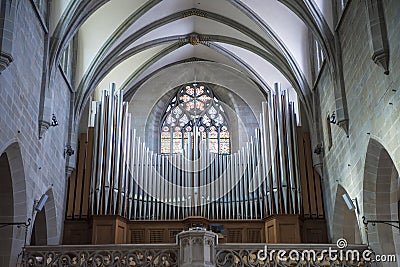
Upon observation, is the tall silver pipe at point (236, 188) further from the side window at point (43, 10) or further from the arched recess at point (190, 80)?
the side window at point (43, 10)

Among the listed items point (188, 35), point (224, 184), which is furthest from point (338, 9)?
point (224, 184)

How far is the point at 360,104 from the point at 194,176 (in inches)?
314

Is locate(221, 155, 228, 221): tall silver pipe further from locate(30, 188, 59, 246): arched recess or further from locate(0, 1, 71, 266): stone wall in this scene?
locate(30, 188, 59, 246): arched recess

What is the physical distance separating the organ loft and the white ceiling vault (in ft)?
0.18

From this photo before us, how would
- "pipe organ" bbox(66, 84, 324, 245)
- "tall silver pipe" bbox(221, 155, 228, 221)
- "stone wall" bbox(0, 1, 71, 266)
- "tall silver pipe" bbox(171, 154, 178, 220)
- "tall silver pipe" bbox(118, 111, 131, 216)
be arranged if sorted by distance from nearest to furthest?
"stone wall" bbox(0, 1, 71, 266)
"pipe organ" bbox(66, 84, 324, 245)
"tall silver pipe" bbox(118, 111, 131, 216)
"tall silver pipe" bbox(171, 154, 178, 220)
"tall silver pipe" bbox(221, 155, 228, 221)

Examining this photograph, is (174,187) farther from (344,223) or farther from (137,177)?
(344,223)

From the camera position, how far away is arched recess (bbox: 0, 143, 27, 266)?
46.2 feet

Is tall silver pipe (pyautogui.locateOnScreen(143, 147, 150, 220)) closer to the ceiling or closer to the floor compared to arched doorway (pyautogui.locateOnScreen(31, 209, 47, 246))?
closer to the ceiling

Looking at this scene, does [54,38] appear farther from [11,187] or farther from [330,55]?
[330,55]

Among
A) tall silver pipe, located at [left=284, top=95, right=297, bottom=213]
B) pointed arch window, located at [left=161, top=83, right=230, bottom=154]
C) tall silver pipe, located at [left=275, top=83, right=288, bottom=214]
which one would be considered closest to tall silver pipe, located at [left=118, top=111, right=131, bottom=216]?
pointed arch window, located at [left=161, top=83, right=230, bottom=154]

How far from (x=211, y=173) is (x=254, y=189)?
1.68m

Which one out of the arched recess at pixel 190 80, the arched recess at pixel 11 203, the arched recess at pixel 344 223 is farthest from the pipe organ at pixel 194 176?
the arched recess at pixel 11 203

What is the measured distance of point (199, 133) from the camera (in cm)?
2205

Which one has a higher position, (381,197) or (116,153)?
(116,153)
